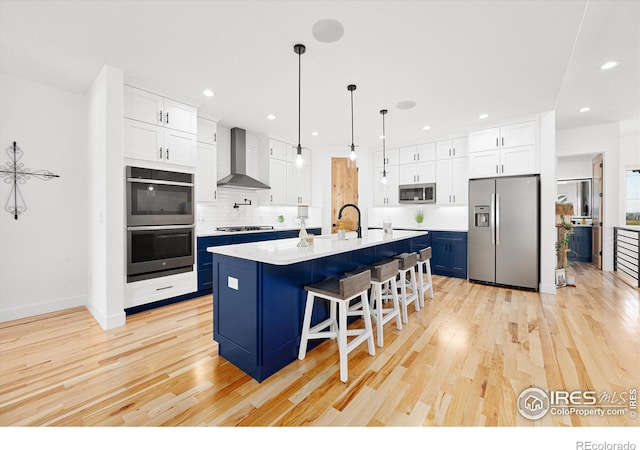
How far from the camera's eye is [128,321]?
3.04 meters

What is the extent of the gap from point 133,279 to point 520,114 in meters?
5.90

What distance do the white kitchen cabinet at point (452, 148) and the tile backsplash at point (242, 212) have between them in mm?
2802

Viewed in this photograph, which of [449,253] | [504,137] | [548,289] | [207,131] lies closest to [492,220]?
[449,253]

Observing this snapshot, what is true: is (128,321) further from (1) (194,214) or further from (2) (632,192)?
(2) (632,192)

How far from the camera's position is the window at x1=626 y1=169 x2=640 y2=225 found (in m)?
5.61

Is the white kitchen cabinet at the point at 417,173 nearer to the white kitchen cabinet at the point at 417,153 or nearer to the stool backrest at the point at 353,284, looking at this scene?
the white kitchen cabinet at the point at 417,153

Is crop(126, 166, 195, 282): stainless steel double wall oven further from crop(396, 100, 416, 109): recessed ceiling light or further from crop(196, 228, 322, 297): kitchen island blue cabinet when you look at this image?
crop(396, 100, 416, 109): recessed ceiling light

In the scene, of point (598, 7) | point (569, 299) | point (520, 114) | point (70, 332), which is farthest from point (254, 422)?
point (520, 114)

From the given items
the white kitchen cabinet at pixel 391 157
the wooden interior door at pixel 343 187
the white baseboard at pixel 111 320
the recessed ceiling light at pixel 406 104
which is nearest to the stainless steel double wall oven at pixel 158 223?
the white baseboard at pixel 111 320

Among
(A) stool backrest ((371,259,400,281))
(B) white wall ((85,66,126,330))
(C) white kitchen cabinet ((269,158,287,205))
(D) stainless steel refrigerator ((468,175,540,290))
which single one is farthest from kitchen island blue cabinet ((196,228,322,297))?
(D) stainless steel refrigerator ((468,175,540,290))

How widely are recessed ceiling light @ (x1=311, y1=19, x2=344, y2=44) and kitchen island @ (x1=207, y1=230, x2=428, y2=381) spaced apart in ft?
5.98

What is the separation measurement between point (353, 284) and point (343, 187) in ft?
14.1

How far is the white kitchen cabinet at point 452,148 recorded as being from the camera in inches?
203

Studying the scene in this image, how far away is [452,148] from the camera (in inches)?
207
